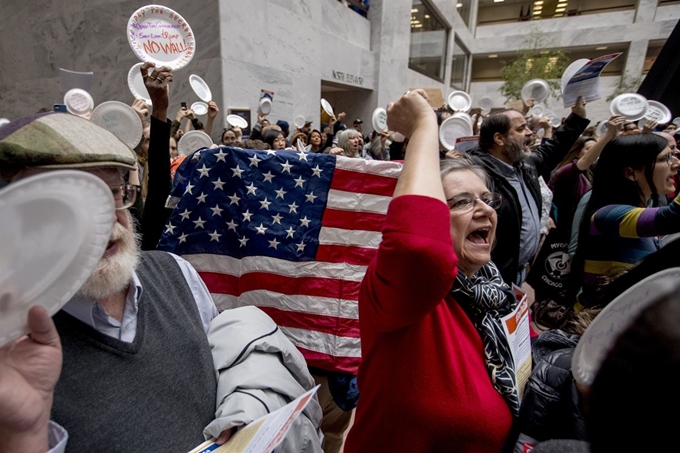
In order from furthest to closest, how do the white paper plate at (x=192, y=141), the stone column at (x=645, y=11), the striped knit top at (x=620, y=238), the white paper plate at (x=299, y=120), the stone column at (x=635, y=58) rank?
the stone column at (x=645, y=11) → the stone column at (x=635, y=58) → the white paper plate at (x=299, y=120) → the white paper plate at (x=192, y=141) → the striped knit top at (x=620, y=238)

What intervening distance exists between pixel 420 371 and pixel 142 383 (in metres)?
0.77

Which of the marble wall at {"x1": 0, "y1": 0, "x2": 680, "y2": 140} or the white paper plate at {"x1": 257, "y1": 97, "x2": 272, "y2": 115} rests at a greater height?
the marble wall at {"x1": 0, "y1": 0, "x2": 680, "y2": 140}

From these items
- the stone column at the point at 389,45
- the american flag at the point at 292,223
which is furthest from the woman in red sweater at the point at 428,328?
the stone column at the point at 389,45

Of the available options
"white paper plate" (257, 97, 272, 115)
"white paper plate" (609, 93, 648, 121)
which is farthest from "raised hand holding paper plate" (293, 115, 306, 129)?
"white paper plate" (609, 93, 648, 121)

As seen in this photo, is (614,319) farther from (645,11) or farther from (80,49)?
(645,11)

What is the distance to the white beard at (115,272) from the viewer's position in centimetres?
100

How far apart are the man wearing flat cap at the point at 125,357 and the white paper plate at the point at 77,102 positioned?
3696mm

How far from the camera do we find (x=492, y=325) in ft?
3.72

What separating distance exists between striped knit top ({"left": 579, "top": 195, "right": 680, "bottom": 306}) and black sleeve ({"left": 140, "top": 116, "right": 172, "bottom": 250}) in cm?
250

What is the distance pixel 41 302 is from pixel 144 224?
1.56 m

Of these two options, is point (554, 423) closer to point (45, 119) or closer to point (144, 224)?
point (45, 119)

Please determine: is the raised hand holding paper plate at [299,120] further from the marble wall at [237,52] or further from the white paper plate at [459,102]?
the white paper plate at [459,102]

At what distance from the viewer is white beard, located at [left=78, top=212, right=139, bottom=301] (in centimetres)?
100

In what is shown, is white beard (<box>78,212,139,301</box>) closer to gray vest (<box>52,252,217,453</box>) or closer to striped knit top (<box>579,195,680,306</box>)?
gray vest (<box>52,252,217,453</box>)
